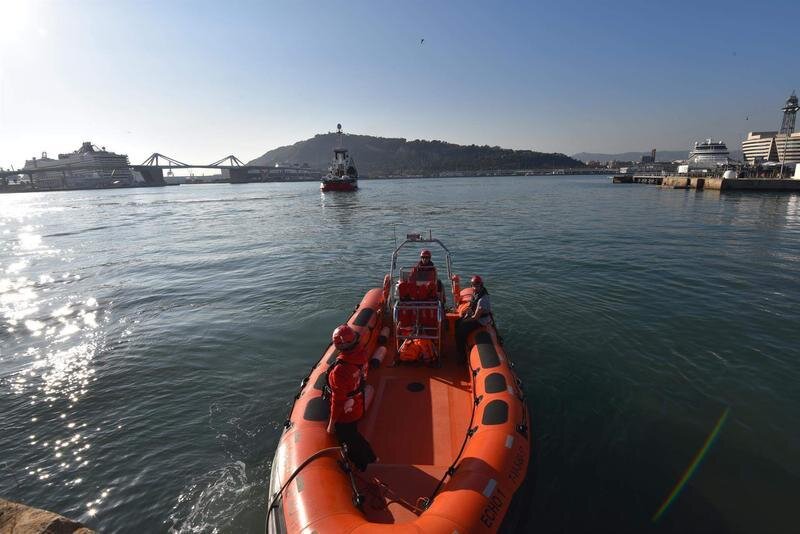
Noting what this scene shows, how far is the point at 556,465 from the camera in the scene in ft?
18.6

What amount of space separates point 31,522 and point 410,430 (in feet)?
12.3

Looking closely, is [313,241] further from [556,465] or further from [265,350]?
[556,465]

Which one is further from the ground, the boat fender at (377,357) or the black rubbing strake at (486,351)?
the black rubbing strake at (486,351)

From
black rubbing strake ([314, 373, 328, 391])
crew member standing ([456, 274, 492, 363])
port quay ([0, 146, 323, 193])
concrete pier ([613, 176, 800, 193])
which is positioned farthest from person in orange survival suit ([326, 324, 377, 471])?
port quay ([0, 146, 323, 193])

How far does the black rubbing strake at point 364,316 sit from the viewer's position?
7.55 m

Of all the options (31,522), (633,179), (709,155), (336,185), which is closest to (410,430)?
(31,522)

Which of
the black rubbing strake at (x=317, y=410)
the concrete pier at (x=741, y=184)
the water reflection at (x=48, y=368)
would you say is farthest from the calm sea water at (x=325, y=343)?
the concrete pier at (x=741, y=184)

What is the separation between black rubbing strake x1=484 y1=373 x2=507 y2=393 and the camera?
17.8 ft

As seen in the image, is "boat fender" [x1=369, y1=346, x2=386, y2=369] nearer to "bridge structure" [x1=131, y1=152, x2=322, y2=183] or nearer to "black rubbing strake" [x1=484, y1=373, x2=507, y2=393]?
"black rubbing strake" [x1=484, y1=373, x2=507, y2=393]

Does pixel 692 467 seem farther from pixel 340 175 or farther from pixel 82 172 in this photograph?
pixel 82 172

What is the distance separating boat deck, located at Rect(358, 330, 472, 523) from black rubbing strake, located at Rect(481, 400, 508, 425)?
1.44ft

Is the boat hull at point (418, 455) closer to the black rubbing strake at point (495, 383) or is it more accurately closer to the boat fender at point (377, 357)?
the black rubbing strake at point (495, 383)

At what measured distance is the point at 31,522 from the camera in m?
3.41

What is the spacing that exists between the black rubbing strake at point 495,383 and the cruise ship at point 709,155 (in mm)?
94288
